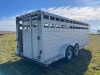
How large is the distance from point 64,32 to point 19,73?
3310 millimetres

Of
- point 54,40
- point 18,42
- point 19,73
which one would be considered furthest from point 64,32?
point 19,73

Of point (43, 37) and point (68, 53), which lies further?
point (68, 53)

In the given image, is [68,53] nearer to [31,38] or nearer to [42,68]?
[42,68]

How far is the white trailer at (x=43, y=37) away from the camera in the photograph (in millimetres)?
6195

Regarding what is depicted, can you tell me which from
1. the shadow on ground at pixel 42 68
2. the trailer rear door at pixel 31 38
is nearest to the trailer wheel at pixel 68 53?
the shadow on ground at pixel 42 68

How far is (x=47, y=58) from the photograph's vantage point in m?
6.41

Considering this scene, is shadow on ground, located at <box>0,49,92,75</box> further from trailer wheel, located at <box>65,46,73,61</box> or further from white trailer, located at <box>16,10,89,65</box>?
white trailer, located at <box>16,10,89,65</box>

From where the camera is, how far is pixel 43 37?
6113 millimetres

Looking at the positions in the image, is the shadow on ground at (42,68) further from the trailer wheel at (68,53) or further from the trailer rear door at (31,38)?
the trailer rear door at (31,38)

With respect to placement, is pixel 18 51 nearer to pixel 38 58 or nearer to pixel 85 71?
pixel 38 58

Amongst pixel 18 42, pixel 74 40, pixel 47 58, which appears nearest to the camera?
pixel 47 58

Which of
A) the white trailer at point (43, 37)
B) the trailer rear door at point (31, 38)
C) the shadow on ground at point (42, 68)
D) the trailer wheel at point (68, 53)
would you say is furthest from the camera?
the trailer wheel at point (68, 53)

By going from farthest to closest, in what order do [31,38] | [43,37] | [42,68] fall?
[42,68] < [31,38] < [43,37]

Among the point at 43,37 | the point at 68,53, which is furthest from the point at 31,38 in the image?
the point at 68,53
